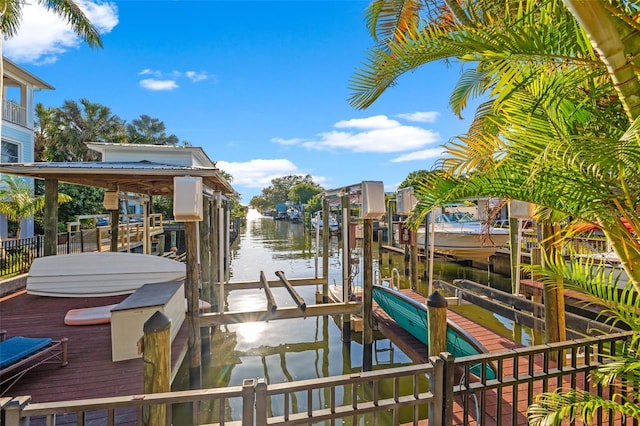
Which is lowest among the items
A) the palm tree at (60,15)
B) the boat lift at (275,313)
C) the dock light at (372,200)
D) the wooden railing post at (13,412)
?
the boat lift at (275,313)

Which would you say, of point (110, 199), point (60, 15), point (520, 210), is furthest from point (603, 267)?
point (60, 15)

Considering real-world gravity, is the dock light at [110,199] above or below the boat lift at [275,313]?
above

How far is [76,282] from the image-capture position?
24.5 feet

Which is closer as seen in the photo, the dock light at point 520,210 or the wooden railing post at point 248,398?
the wooden railing post at point 248,398

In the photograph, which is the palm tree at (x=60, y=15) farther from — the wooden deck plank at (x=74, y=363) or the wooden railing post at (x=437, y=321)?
the wooden railing post at (x=437, y=321)

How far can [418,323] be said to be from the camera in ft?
18.0

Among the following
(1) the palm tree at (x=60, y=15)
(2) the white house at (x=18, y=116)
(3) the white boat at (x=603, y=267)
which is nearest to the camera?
(3) the white boat at (x=603, y=267)

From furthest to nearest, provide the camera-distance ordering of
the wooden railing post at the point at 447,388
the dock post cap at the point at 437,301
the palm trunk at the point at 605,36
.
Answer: the dock post cap at the point at 437,301 < the wooden railing post at the point at 447,388 < the palm trunk at the point at 605,36

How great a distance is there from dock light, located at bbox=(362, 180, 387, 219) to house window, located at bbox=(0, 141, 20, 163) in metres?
16.3

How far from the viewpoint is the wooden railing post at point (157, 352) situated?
279cm

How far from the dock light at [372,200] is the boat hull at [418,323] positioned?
1638 millimetres

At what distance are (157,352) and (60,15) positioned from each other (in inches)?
488

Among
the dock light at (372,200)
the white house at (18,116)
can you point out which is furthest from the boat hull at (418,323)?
the white house at (18,116)

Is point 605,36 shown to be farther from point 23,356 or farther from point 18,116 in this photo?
point 18,116
